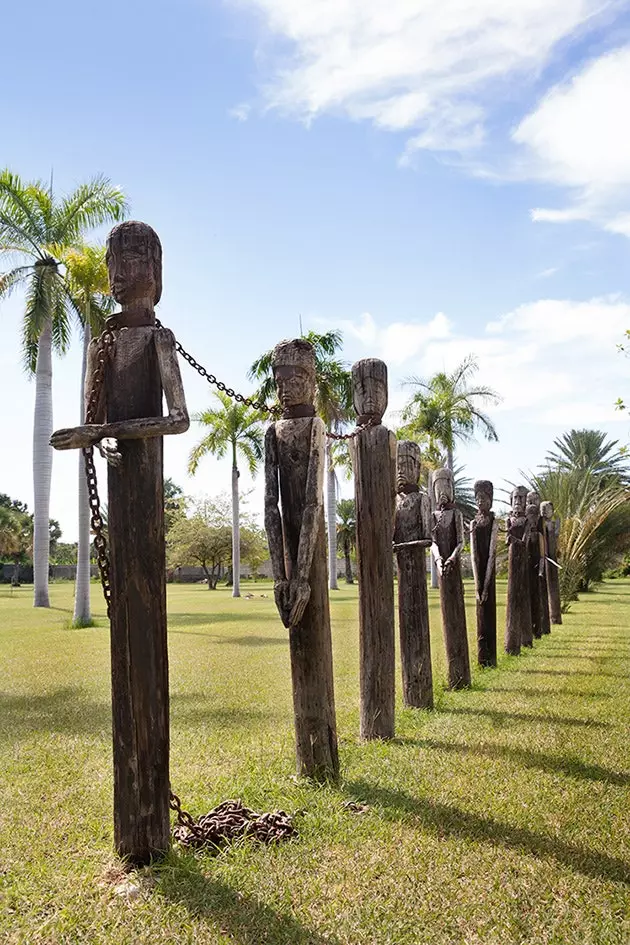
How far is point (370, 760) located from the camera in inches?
217

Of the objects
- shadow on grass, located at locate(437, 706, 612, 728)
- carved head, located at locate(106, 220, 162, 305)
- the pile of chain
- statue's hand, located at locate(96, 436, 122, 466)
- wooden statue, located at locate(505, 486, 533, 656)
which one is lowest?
shadow on grass, located at locate(437, 706, 612, 728)

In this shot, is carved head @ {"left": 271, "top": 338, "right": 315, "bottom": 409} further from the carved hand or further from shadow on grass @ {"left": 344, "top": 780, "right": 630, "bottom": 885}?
shadow on grass @ {"left": 344, "top": 780, "right": 630, "bottom": 885}

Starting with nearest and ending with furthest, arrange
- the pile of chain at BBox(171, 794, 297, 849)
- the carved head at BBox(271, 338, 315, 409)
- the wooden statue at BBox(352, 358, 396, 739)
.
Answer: the pile of chain at BBox(171, 794, 297, 849) → the carved head at BBox(271, 338, 315, 409) → the wooden statue at BBox(352, 358, 396, 739)

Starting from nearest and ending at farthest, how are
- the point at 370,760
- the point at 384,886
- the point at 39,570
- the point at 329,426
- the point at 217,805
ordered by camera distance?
the point at 384,886, the point at 217,805, the point at 370,760, the point at 39,570, the point at 329,426

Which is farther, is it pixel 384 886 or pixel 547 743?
pixel 547 743

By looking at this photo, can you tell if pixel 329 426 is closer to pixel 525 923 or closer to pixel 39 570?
pixel 39 570

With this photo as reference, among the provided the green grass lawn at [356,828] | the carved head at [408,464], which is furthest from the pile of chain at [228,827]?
the carved head at [408,464]

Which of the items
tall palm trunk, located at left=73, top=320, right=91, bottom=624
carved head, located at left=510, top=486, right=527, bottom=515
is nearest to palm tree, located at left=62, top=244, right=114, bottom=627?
tall palm trunk, located at left=73, top=320, right=91, bottom=624

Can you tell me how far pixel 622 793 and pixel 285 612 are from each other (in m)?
2.37

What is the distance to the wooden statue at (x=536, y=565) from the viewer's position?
14.7 m

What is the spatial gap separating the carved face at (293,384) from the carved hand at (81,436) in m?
1.50

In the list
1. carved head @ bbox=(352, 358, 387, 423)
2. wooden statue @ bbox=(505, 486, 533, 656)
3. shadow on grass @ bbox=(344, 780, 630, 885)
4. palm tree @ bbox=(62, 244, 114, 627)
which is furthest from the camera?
palm tree @ bbox=(62, 244, 114, 627)

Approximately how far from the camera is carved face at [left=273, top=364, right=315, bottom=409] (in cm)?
504

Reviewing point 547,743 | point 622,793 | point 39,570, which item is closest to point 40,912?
point 622,793
